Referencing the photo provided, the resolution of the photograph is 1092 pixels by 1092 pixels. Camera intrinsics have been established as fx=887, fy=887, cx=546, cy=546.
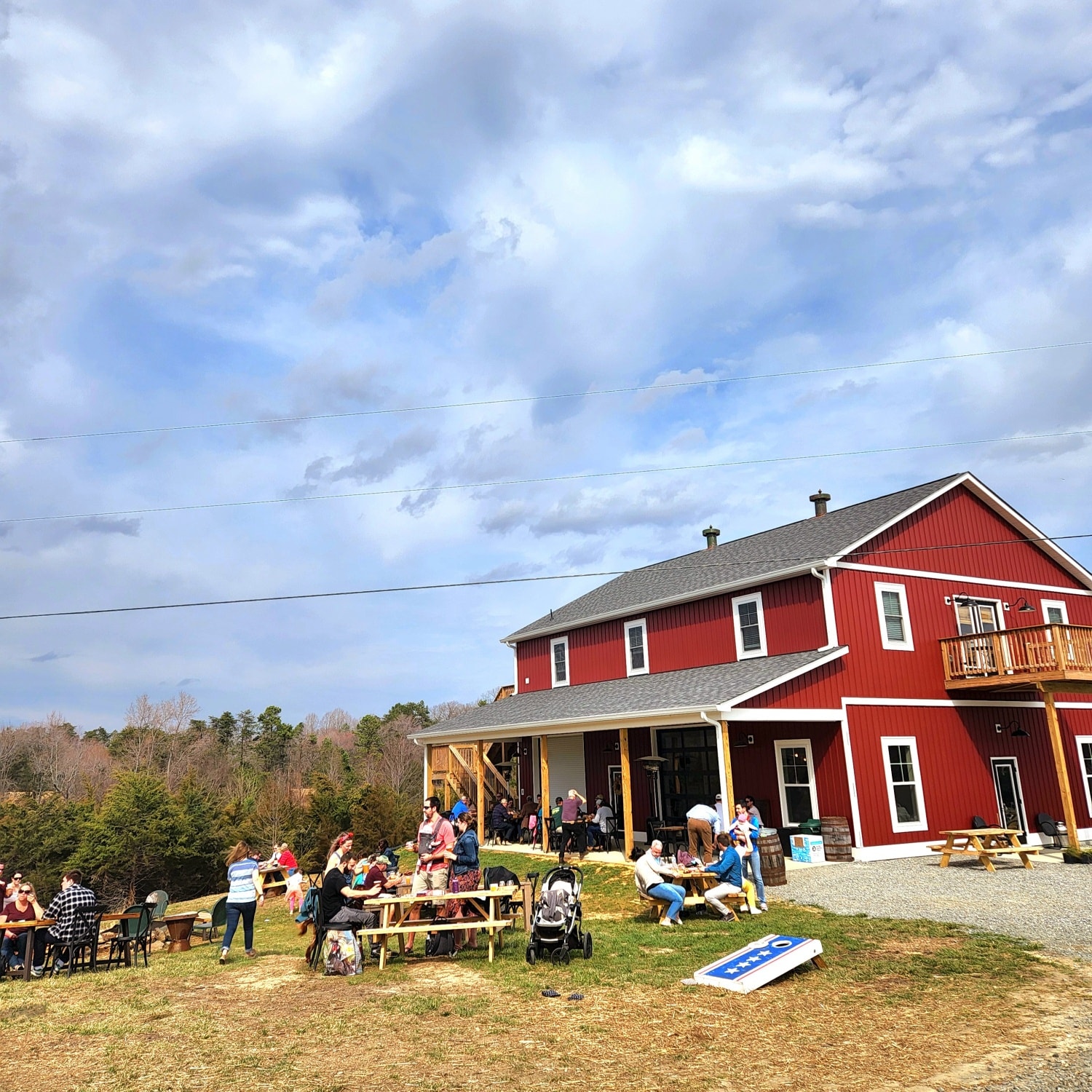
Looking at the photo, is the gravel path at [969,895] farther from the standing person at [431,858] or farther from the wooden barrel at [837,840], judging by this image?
the standing person at [431,858]

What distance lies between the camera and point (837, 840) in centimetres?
1780

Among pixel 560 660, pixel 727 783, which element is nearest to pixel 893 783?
pixel 727 783

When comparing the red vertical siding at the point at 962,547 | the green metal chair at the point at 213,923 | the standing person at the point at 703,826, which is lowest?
the green metal chair at the point at 213,923

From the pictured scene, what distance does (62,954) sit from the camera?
37.3ft

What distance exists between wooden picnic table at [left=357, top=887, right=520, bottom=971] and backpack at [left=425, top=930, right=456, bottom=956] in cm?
15

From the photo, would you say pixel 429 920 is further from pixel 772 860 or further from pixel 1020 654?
pixel 1020 654

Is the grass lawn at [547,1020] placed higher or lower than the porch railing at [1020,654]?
lower

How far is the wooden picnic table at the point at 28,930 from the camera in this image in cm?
1073

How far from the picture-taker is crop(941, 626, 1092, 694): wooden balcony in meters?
19.1

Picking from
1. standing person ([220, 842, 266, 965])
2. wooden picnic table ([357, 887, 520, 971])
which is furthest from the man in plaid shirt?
wooden picnic table ([357, 887, 520, 971])

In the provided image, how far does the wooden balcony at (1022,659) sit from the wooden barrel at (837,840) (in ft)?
16.5

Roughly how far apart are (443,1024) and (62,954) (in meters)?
6.56

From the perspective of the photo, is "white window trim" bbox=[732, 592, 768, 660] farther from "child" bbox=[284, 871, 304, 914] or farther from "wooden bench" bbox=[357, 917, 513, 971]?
"wooden bench" bbox=[357, 917, 513, 971]

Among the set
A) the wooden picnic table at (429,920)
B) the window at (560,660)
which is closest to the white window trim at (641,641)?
the window at (560,660)
